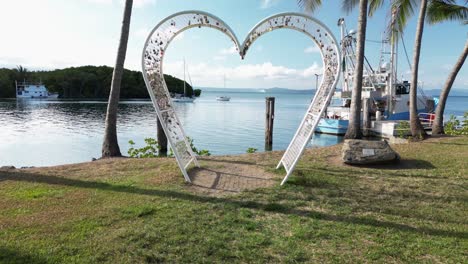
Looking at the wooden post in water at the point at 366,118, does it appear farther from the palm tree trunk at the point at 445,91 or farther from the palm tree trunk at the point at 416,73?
the palm tree trunk at the point at 416,73

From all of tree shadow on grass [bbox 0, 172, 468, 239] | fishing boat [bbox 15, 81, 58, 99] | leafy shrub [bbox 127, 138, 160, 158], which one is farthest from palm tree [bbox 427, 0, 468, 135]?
fishing boat [bbox 15, 81, 58, 99]

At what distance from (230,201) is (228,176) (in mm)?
1593

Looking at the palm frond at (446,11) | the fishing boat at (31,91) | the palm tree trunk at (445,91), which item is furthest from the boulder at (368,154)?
the fishing boat at (31,91)

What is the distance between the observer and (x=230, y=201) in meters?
5.05

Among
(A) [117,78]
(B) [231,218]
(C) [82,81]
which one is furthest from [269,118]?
(C) [82,81]

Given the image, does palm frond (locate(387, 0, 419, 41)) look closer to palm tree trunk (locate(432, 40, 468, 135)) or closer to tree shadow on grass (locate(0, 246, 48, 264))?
palm tree trunk (locate(432, 40, 468, 135))

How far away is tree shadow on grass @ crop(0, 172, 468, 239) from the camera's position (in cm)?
414

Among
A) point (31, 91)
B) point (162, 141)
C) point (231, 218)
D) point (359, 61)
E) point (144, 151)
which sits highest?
point (31, 91)

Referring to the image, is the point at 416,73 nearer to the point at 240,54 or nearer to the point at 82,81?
the point at 240,54

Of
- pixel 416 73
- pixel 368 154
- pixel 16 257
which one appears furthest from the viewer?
pixel 416 73

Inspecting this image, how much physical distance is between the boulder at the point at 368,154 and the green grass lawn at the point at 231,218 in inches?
31.4

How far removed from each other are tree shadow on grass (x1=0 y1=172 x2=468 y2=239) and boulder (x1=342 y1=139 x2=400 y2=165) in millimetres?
3556

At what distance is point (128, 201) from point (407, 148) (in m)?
8.53

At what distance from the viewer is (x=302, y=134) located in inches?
261
